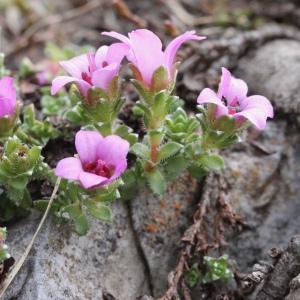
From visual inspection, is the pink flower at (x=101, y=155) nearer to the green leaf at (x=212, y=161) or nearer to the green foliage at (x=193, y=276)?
the green leaf at (x=212, y=161)

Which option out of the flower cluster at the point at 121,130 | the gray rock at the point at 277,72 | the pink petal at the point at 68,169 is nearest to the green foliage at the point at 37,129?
the flower cluster at the point at 121,130

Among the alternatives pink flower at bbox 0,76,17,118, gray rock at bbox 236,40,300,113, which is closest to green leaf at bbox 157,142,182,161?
pink flower at bbox 0,76,17,118

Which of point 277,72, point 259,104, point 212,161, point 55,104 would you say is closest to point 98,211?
point 212,161

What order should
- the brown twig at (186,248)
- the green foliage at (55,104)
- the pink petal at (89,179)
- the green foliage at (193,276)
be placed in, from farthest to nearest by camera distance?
the green foliage at (55,104)
the green foliage at (193,276)
the brown twig at (186,248)
the pink petal at (89,179)

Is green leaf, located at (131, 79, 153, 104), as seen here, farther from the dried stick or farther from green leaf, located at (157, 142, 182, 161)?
the dried stick

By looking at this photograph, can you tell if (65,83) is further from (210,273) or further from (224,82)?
(210,273)
